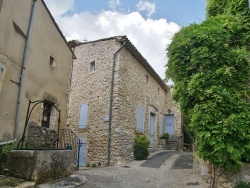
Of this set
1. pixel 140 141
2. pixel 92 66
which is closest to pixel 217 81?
pixel 140 141

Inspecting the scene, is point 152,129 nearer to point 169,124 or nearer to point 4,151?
point 169,124

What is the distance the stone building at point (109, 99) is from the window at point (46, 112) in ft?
9.72

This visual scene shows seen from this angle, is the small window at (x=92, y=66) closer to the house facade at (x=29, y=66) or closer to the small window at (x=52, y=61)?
the house facade at (x=29, y=66)

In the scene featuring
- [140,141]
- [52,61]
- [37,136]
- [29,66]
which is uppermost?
[52,61]

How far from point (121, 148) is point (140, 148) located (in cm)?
127

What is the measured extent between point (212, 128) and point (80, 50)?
31.2ft

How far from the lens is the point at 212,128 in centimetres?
515

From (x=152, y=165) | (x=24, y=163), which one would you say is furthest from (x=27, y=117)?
(x=152, y=165)

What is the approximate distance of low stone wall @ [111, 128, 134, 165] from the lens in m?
9.70

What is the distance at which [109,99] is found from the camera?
1054cm

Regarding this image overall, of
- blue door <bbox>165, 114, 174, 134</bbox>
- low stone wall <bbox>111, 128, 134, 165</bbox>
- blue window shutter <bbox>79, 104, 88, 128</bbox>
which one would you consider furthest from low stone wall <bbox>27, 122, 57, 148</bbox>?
blue door <bbox>165, 114, 174, 134</bbox>

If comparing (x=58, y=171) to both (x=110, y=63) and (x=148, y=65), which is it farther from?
(x=148, y=65)

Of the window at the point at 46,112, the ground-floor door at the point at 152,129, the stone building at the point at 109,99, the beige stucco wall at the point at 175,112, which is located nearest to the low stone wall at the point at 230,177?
the stone building at the point at 109,99

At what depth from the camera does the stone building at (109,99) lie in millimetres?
10180
